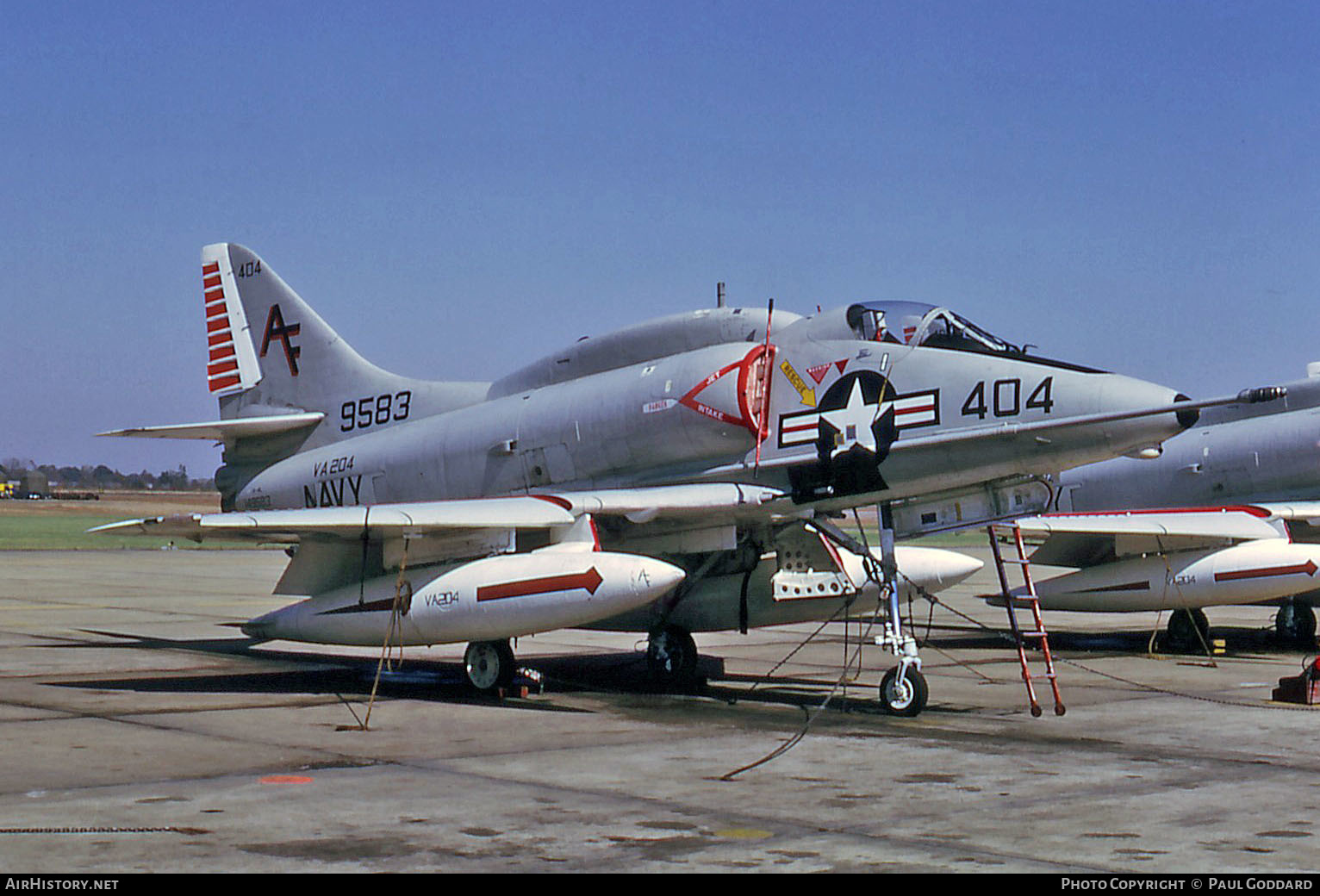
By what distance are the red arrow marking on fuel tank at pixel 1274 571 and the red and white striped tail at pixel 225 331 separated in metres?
12.2

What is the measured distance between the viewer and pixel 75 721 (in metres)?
11.3

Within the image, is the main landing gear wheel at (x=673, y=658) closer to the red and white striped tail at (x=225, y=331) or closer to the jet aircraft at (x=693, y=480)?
the jet aircraft at (x=693, y=480)

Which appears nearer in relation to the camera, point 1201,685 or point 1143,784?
point 1143,784

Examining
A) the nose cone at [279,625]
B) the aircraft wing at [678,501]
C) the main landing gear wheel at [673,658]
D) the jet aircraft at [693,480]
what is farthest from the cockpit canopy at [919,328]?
the nose cone at [279,625]

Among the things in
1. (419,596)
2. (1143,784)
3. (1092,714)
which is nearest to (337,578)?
(419,596)

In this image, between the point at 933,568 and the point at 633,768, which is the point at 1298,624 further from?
the point at 633,768

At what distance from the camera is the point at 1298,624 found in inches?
794

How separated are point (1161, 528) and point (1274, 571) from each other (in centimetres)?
141

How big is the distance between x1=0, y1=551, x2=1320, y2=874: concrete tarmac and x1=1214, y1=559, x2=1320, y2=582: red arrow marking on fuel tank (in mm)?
1142

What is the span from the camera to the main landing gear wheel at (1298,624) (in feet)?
66.1

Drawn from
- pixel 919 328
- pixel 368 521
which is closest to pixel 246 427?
pixel 368 521

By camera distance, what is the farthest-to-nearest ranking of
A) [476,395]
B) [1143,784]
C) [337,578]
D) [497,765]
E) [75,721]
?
[476,395]
[337,578]
[75,721]
[497,765]
[1143,784]
